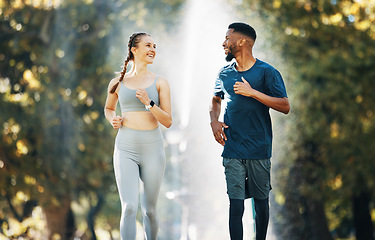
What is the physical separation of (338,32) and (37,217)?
9.96 m

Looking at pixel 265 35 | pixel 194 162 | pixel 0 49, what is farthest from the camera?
pixel 0 49

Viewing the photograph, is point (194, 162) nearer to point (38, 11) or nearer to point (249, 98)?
point (249, 98)

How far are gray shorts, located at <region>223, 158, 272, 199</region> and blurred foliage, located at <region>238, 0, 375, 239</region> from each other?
358 inches

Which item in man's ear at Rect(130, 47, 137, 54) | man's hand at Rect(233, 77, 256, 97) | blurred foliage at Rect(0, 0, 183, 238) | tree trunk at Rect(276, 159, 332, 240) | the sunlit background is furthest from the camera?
blurred foliage at Rect(0, 0, 183, 238)

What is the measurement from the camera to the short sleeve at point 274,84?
339cm

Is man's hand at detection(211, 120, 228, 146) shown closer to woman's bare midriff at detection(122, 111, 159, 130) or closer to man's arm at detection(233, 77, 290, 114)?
man's arm at detection(233, 77, 290, 114)

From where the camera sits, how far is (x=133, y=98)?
351cm

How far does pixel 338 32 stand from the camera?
12.9 m

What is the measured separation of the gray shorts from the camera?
3412 millimetres

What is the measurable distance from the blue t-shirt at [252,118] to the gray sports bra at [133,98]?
488mm

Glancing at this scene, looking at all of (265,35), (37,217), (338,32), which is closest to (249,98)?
(265,35)

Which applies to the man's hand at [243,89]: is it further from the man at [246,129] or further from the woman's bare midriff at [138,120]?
the woman's bare midriff at [138,120]

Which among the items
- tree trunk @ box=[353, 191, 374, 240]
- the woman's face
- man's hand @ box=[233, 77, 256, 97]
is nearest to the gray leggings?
the woman's face

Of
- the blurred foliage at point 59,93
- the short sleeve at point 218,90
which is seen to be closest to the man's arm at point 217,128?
the short sleeve at point 218,90
